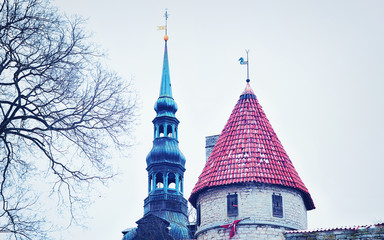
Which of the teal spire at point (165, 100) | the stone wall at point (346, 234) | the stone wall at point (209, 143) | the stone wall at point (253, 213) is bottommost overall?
the stone wall at point (346, 234)

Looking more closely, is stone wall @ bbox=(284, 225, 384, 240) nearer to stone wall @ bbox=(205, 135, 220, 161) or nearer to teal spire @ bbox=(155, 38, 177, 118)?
stone wall @ bbox=(205, 135, 220, 161)

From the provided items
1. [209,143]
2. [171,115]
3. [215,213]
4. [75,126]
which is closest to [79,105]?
[75,126]

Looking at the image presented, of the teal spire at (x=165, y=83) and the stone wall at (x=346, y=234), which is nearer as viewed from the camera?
the stone wall at (x=346, y=234)

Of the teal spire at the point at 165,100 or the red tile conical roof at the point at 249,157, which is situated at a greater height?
the teal spire at the point at 165,100

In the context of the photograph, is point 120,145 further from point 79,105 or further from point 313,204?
point 313,204

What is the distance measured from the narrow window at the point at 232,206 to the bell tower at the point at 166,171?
22.4 metres

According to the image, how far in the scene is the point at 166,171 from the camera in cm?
4947

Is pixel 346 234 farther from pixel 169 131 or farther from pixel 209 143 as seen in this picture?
pixel 169 131

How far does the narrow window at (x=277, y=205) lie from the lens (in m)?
25.4

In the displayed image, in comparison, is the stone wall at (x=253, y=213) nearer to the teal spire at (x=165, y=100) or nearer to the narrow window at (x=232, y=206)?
the narrow window at (x=232, y=206)

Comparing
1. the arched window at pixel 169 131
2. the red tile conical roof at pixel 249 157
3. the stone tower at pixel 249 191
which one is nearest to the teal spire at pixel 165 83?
the arched window at pixel 169 131

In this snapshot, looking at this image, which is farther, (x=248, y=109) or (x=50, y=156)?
(x=248, y=109)

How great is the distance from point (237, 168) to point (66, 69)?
12.0 m

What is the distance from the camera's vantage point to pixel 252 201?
25.4m
